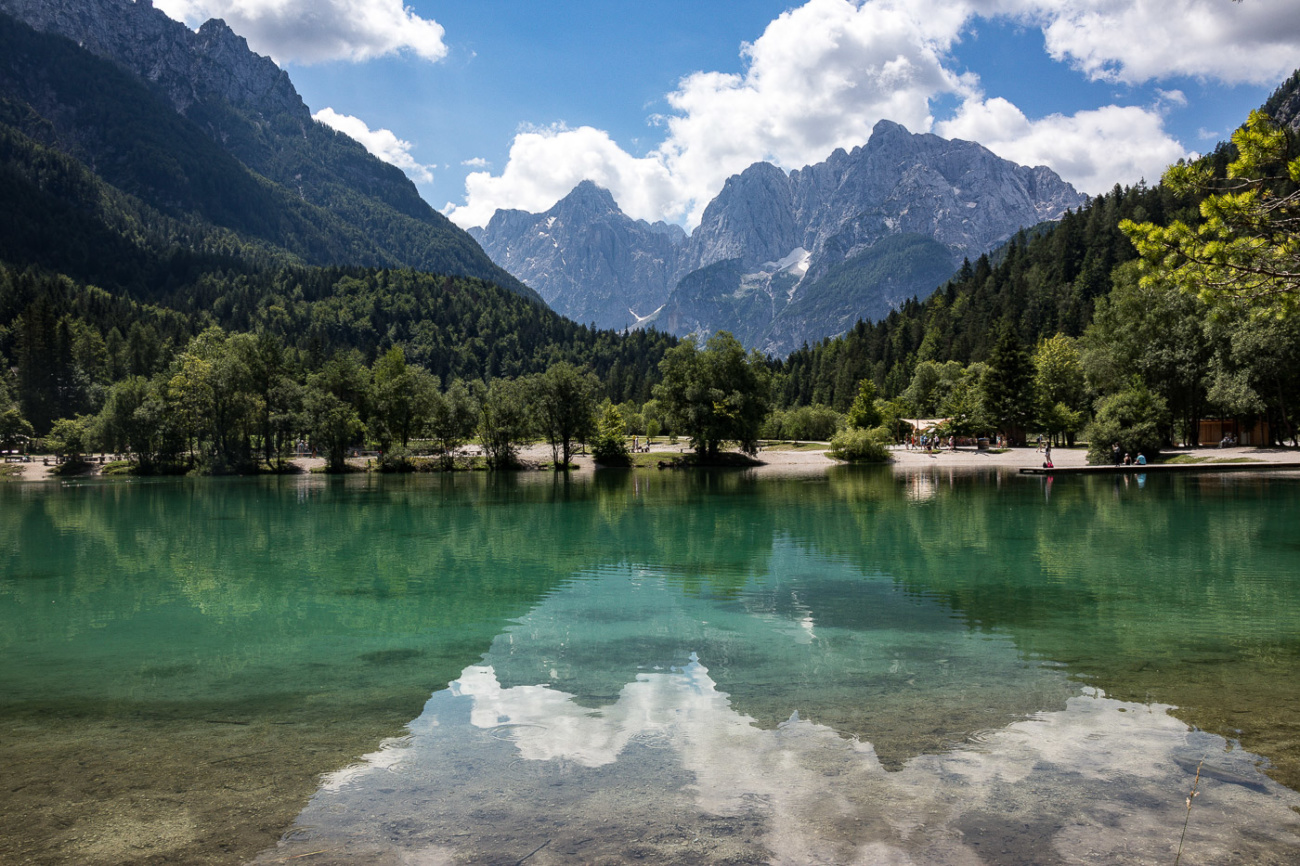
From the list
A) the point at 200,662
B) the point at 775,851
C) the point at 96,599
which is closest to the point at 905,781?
the point at 775,851

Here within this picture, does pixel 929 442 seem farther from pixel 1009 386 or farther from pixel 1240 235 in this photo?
pixel 1240 235

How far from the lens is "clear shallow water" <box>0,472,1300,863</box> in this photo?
6.04m

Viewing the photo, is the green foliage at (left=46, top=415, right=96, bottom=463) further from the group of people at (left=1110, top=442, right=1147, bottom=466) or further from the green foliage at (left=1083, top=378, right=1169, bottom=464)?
the group of people at (left=1110, top=442, right=1147, bottom=466)

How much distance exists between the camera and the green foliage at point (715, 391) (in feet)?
278

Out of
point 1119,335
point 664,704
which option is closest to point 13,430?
point 664,704

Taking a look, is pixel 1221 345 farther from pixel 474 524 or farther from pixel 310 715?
pixel 310 715

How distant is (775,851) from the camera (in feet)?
18.5

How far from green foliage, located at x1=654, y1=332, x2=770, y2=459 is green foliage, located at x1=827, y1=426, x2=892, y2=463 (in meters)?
10.6

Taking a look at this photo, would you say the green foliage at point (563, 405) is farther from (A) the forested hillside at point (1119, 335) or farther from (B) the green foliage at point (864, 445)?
(A) the forested hillside at point (1119, 335)

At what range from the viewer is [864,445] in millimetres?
87188

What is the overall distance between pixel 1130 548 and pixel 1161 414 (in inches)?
2142

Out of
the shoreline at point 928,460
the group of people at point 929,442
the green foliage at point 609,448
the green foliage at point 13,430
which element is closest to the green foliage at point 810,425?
the group of people at point 929,442

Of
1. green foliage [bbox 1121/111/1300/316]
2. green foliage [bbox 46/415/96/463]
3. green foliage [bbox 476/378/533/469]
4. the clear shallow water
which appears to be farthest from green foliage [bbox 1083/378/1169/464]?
green foliage [bbox 46/415/96/463]

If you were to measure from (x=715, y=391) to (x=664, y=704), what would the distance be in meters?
76.1
